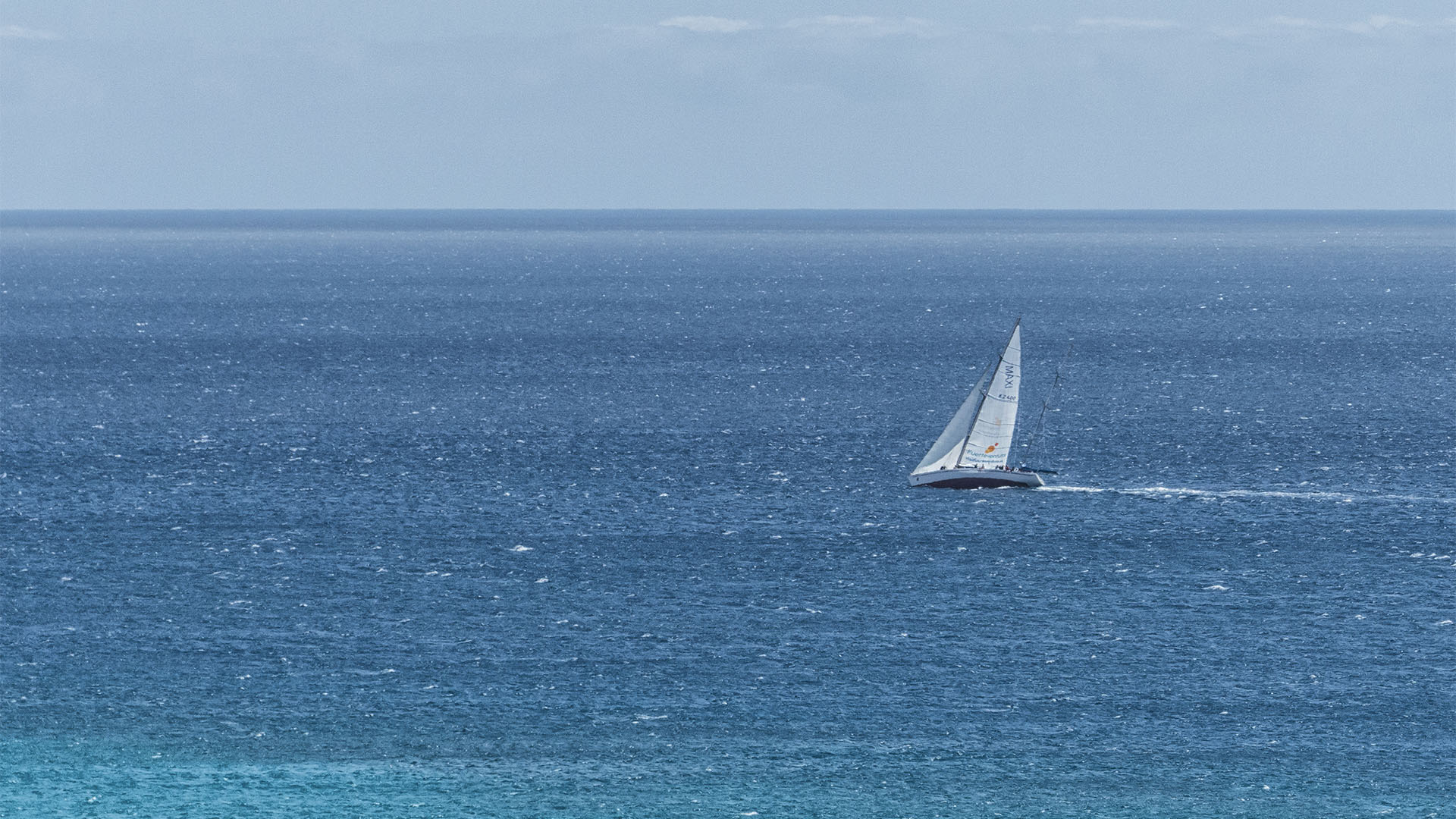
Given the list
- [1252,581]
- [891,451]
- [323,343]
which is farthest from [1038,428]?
[323,343]

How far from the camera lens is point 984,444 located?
4050 inches

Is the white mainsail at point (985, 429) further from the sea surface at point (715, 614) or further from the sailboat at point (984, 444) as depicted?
the sea surface at point (715, 614)

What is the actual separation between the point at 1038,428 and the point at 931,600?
1991 inches

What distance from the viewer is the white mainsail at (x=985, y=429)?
334ft

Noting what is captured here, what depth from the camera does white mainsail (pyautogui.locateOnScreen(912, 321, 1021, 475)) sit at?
10194 cm

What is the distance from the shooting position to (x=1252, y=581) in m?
80.1

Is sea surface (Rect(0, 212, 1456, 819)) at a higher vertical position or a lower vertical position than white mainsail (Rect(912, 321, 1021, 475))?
lower

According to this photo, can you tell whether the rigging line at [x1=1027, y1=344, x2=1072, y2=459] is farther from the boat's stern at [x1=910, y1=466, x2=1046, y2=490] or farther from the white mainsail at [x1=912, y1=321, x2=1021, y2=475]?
the boat's stern at [x1=910, y1=466, x2=1046, y2=490]

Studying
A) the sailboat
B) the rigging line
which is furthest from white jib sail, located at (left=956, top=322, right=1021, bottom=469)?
the rigging line

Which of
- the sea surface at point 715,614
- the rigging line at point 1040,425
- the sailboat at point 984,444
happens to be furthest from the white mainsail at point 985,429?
the rigging line at point 1040,425

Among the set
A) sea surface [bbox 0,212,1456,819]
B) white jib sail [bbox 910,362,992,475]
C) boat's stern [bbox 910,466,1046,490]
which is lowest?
sea surface [bbox 0,212,1456,819]

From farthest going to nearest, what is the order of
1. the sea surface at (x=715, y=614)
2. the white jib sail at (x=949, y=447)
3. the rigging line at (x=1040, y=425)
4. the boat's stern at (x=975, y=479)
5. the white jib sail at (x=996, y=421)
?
the rigging line at (x=1040, y=425)
the white jib sail at (x=949, y=447)
the white jib sail at (x=996, y=421)
the boat's stern at (x=975, y=479)
the sea surface at (x=715, y=614)

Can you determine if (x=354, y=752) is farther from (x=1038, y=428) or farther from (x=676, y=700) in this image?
(x=1038, y=428)

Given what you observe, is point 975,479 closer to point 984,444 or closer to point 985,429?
point 984,444
